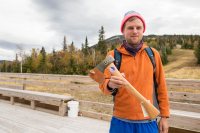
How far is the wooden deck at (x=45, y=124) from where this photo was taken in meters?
4.99

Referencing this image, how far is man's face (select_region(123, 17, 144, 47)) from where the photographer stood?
192cm

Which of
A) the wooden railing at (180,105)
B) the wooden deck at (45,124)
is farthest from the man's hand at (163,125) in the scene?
the wooden deck at (45,124)

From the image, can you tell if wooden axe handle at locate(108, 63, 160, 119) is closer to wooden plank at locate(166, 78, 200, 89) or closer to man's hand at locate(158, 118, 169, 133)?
Result: man's hand at locate(158, 118, 169, 133)

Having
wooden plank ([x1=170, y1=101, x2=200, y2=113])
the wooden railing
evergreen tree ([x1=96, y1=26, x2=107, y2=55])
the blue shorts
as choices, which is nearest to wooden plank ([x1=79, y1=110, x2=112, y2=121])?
the wooden railing

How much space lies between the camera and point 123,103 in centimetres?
189

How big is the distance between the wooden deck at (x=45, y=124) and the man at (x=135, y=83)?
119 inches

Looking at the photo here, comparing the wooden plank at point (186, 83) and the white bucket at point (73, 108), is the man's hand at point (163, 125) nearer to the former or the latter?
the wooden plank at point (186, 83)

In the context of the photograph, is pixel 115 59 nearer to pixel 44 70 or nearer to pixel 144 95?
pixel 144 95

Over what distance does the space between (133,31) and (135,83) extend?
385mm

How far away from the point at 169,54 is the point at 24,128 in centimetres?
11449

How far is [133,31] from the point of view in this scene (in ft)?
6.27

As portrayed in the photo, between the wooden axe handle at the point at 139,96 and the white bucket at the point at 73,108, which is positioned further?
the white bucket at the point at 73,108

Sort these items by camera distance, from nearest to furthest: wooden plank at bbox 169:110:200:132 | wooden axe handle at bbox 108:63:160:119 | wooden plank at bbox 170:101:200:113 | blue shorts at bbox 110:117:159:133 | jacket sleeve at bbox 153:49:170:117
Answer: wooden axe handle at bbox 108:63:160:119 → blue shorts at bbox 110:117:159:133 → jacket sleeve at bbox 153:49:170:117 → wooden plank at bbox 169:110:200:132 → wooden plank at bbox 170:101:200:113

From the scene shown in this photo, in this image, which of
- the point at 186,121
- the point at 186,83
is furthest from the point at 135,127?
the point at 186,83
